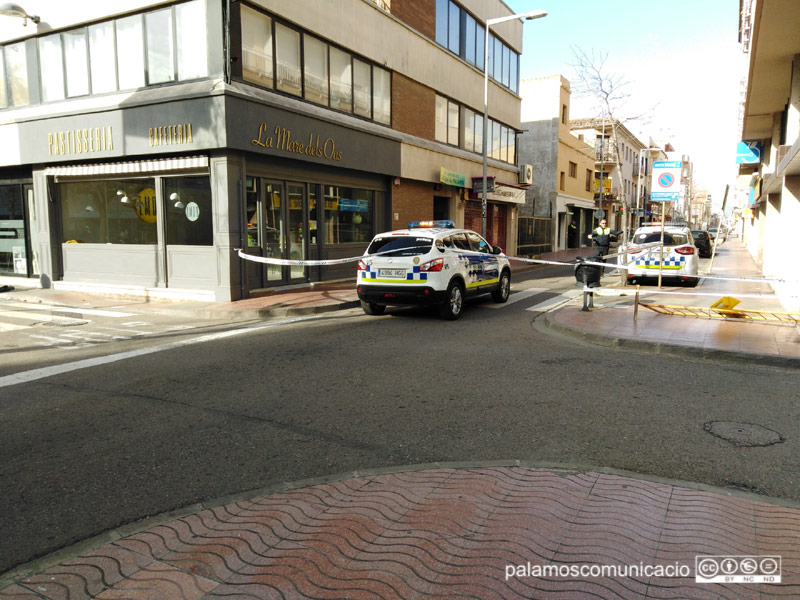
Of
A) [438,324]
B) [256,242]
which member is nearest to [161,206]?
[256,242]

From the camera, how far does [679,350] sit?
802 centimetres

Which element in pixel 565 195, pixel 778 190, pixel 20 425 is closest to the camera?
pixel 20 425

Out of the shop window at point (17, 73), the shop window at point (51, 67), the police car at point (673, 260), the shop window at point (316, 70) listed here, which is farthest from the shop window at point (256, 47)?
the police car at point (673, 260)

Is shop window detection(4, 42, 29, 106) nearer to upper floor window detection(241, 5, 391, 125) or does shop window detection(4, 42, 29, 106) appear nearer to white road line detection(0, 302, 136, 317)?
white road line detection(0, 302, 136, 317)

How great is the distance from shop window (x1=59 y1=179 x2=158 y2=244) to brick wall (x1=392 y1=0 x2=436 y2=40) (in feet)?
33.7

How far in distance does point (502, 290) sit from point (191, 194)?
764 cm

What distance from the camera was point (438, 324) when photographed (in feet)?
34.5

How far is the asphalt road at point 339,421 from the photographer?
3.90 m

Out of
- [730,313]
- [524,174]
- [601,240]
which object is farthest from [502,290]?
[524,174]

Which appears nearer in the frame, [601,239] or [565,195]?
[601,239]

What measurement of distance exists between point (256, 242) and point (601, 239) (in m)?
11.8

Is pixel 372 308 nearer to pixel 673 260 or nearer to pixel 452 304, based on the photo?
pixel 452 304

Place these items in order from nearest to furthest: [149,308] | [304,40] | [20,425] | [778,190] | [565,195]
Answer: [20,425] < [149,308] < [304,40] < [778,190] < [565,195]

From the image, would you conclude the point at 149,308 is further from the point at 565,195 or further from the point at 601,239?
the point at 565,195
